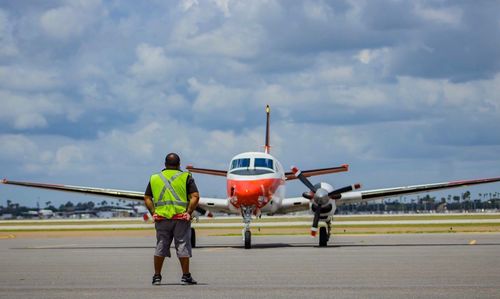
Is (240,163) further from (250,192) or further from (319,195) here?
(319,195)

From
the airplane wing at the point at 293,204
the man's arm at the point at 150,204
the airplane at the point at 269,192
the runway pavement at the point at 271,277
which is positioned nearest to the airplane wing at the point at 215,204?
the airplane at the point at 269,192

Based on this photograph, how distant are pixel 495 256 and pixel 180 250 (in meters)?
10.1

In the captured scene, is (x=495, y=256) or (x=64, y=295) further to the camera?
(x=495, y=256)

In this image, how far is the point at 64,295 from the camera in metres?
12.2

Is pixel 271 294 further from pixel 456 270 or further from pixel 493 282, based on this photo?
pixel 456 270

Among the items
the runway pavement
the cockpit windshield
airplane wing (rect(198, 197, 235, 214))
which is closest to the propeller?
the cockpit windshield

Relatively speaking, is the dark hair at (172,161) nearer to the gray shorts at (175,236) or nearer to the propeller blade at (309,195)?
the gray shorts at (175,236)

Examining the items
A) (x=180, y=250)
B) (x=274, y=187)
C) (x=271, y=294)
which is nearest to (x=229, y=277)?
(x=180, y=250)

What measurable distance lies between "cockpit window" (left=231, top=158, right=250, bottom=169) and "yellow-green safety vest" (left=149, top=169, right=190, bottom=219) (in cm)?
1603

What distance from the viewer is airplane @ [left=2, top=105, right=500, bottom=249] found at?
1178 inches

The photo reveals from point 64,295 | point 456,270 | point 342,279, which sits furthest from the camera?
point 456,270

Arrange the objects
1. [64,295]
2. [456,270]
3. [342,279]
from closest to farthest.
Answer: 1. [64,295]
2. [342,279]
3. [456,270]

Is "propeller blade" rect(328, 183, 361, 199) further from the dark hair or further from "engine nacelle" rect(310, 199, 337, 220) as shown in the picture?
the dark hair

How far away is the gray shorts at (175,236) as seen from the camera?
14.2 m
